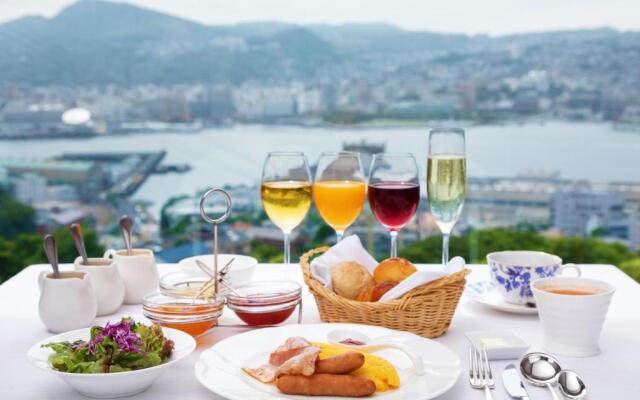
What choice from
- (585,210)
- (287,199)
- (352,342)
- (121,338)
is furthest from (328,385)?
(585,210)

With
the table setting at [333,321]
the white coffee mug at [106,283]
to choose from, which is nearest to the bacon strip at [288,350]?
the table setting at [333,321]

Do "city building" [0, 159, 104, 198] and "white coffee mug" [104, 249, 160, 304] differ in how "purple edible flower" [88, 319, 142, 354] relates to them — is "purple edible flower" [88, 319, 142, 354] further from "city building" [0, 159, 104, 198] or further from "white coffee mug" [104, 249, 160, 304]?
"city building" [0, 159, 104, 198]

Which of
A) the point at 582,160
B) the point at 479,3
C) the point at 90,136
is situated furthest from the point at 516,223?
the point at 90,136

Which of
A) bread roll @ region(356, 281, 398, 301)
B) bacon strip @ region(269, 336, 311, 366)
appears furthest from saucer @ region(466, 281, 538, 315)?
bacon strip @ region(269, 336, 311, 366)

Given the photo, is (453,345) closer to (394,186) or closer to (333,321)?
(333,321)

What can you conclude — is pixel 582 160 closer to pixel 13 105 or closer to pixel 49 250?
pixel 13 105

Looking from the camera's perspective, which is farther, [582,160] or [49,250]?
[582,160]
